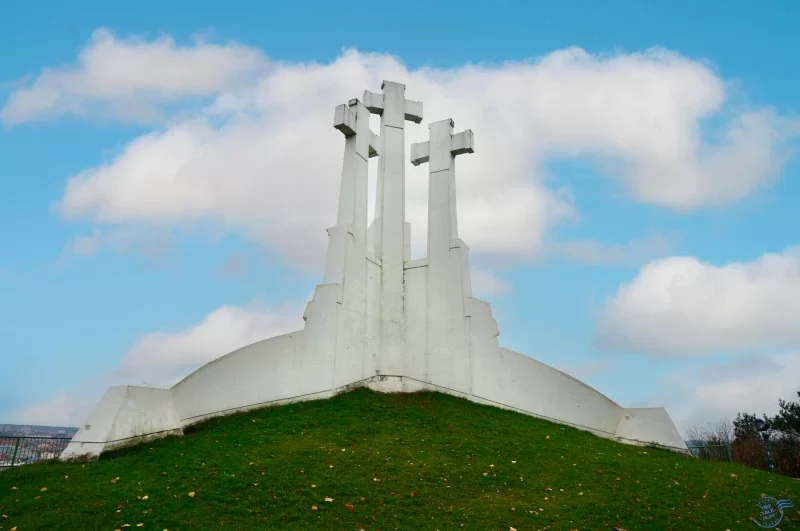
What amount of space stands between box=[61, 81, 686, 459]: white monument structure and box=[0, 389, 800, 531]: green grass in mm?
1283

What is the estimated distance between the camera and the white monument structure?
1736 centimetres

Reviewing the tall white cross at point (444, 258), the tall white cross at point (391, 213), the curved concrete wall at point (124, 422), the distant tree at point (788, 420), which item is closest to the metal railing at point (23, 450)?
the curved concrete wall at point (124, 422)

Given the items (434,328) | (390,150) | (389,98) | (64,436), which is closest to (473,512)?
(434,328)

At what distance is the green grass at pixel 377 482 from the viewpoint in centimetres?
1028

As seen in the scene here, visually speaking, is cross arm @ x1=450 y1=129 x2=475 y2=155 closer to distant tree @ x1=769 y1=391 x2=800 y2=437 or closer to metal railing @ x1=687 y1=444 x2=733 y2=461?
metal railing @ x1=687 y1=444 x2=733 y2=461

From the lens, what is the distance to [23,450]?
15.1 m

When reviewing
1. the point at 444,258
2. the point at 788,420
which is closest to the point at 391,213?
the point at 444,258

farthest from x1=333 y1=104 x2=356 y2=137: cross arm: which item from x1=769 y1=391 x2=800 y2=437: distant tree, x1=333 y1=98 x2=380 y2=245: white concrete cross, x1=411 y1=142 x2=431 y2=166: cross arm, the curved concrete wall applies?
x1=769 y1=391 x2=800 y2=437: distant tree

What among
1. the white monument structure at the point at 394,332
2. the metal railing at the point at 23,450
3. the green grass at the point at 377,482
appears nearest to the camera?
the green grass at the point at 377,482

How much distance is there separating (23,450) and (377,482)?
981 centimetres

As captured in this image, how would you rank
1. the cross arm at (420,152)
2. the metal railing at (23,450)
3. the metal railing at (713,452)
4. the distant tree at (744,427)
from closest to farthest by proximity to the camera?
the metal railing at (23,450) → the metal railing at (713,452) → the cross arm at (420,152) → the distant tree at (744,427)

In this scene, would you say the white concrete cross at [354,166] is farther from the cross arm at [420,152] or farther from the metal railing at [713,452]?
the metal railing at [713,452]

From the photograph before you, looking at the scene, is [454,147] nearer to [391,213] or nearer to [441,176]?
[441,176]

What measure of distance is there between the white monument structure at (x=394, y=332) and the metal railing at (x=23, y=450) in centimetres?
343
